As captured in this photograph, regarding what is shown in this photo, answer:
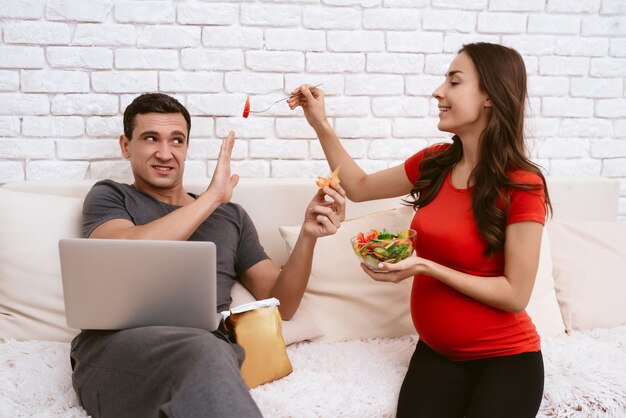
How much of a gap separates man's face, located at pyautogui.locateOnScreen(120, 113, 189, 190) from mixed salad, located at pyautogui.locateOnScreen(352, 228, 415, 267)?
677 mm

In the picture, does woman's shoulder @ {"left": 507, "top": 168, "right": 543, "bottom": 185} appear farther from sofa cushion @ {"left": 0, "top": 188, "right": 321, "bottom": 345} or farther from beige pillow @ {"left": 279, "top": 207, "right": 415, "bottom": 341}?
sofa cushion @ {"left": 0, "top": 188, "right": 321, "bottom": 345}

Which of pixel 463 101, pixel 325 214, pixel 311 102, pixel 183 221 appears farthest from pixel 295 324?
pixel 463 101

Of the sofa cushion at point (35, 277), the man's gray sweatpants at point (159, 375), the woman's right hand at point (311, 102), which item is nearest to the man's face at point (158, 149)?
the sofa cushion at point (35, 277)

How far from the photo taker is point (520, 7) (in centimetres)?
242

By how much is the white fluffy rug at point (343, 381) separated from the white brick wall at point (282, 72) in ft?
2.48

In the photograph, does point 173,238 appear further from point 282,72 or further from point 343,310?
point 282,72

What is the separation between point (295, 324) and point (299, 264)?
21 centimetres

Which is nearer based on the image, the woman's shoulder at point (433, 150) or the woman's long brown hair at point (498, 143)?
the woman's long brown hair at point (498, 143)

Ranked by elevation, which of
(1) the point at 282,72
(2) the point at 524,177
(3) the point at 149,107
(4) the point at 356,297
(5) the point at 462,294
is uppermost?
(1) the point at 282,72

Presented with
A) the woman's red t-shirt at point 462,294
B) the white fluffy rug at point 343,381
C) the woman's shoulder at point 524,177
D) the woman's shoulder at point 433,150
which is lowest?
the white fluffy rug at point 343,381

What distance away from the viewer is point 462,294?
166cm

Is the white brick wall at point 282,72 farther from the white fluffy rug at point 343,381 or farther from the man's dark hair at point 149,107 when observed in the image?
the white fluffy rug at point 343,381

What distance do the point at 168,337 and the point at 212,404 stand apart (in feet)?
0.83

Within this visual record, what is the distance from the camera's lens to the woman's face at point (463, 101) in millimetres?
1661
